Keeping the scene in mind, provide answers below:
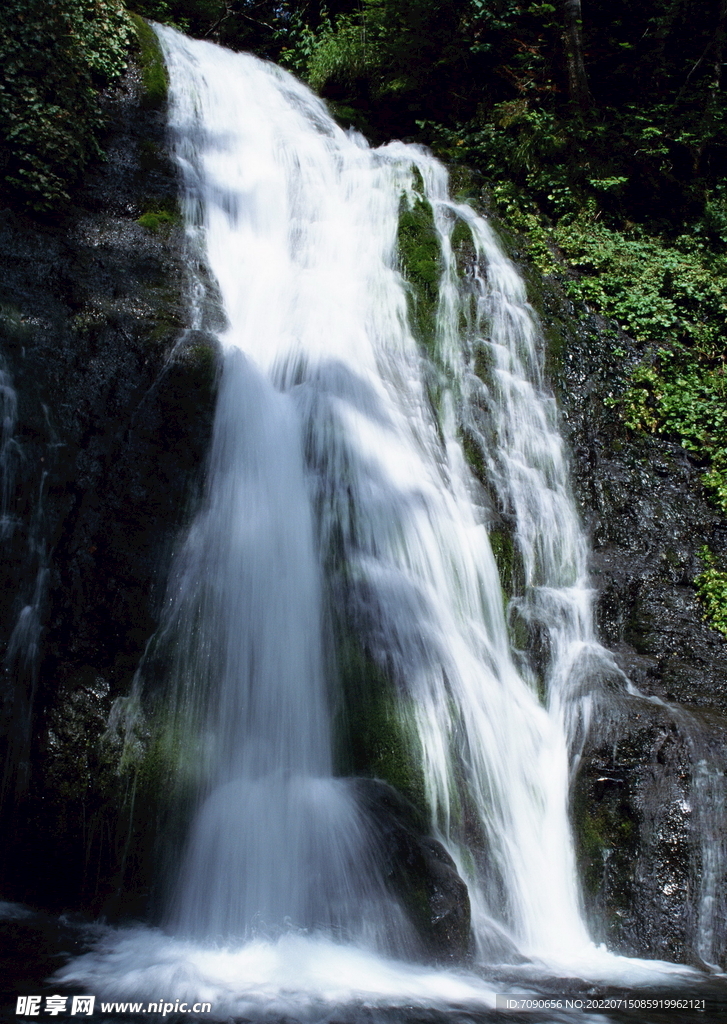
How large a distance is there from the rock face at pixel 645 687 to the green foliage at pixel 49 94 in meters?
5.25

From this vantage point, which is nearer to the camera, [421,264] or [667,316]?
[421,264]

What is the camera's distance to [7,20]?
750 cm

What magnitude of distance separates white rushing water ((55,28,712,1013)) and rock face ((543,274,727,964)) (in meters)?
0.22

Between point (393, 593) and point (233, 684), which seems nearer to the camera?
point (233, 684)

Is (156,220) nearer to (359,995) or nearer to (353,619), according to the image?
(353,619)

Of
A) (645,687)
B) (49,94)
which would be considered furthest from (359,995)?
(49,94)

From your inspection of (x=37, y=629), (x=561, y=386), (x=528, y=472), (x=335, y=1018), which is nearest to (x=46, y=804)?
(x=37, y=629)

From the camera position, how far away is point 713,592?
666 cm

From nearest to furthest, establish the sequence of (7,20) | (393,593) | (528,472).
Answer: (393,593)
(528,472)
(7,20)

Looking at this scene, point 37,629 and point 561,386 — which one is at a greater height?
point 561,386

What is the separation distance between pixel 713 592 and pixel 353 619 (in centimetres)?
356

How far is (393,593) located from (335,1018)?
2.59m

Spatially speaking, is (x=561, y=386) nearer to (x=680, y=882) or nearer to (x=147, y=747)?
(x=680, y=882)

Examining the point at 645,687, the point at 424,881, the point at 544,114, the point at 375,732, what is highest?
the point at 544,114
